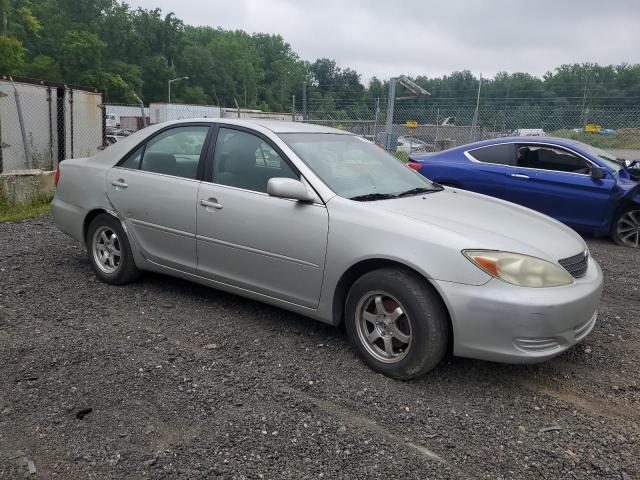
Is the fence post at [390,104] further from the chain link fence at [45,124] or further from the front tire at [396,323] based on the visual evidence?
the front tire at [396,323]

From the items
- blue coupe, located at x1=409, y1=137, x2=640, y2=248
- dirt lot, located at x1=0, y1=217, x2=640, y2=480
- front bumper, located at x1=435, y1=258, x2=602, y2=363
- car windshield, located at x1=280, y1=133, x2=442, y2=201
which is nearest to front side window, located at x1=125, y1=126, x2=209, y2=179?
car windshield, located at x1=280, y1=133, x2=442, y2=201

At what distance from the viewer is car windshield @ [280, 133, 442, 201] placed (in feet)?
12.5

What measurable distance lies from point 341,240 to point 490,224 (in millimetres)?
951

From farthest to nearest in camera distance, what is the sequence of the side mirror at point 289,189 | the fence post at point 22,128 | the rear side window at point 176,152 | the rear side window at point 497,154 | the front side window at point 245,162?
1. the fence post at point 22,128
2. the rear side window at point 497,154
3. the rear side window at point 176,152
4. the front side window at point 245,162
5. the side mirror at point 289,189

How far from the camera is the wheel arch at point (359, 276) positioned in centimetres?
319

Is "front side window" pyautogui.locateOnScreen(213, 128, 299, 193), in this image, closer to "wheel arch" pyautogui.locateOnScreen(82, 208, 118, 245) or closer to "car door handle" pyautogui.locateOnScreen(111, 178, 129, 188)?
"car door handle" pyautogui.locateOnScreen(111, 178, 129, 188)

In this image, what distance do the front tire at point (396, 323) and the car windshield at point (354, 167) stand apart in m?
0.68

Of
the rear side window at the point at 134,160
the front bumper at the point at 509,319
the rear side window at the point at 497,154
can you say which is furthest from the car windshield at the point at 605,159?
the rear side window at the point at 134,160

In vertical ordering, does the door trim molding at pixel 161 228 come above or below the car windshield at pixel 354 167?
below

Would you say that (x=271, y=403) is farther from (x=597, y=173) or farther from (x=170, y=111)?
(x=170, y=111)

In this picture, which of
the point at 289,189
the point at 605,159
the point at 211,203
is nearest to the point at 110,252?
the point at 211,203

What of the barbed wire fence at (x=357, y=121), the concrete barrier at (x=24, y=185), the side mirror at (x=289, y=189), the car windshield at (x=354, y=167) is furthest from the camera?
the barbed wire fence at (x=357, y=121)

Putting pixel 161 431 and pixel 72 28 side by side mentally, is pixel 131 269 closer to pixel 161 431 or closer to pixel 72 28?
pixel 161 431

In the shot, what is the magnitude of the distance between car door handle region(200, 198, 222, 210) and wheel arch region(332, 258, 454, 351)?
1150 mm
